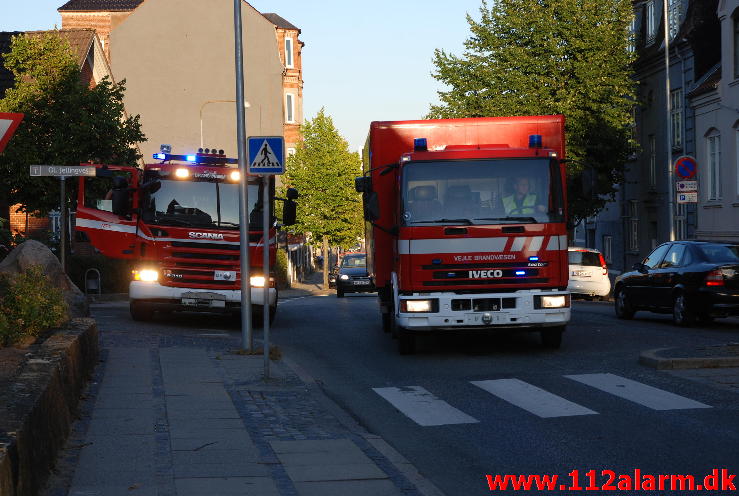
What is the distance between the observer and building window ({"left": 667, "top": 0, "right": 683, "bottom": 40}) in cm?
3978

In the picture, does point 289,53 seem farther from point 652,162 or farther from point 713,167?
point 713,167

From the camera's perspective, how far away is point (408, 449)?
8562 mm

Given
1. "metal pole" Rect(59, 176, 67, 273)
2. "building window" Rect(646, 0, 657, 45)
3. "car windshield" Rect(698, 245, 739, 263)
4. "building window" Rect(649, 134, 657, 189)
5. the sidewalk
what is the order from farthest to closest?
"building window" Rect(649, 134, 657, 189)
"building window" Rect(646, 0, 657, 45)
"metal pole" Rect(59, 176, 67, 273)
"car windshield" Rect(698, 245, 739, 263)
the sidewalk

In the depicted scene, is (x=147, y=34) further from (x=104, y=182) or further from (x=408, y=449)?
(x=408, y=449)

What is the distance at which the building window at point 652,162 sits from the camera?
144 ft

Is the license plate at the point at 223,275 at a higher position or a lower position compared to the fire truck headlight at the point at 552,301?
higher

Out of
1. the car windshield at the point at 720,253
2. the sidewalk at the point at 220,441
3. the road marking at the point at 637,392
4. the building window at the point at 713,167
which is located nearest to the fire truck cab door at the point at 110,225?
the sidewalk at the point at 220,441

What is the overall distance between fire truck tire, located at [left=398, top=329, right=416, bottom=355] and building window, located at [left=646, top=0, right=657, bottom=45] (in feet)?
100

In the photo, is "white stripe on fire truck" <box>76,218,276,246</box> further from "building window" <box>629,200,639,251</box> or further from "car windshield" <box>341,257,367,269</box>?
"car windshield" <box>341,257,367,269</box>

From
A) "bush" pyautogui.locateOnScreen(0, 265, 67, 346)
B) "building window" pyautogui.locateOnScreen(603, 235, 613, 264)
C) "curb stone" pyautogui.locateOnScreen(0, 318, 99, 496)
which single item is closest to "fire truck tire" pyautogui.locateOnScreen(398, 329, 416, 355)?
"bush" pyautogui.locateOnScreen(0, 265, 67, 346)

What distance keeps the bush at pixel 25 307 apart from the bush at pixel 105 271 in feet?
73.8

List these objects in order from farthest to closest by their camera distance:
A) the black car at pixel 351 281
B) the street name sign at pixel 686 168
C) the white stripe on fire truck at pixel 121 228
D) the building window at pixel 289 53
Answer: the building window at pixel 289 53 < the black car at pixel 351 281 < the street name sign at pixel 686 168 < the white stripe on fire truck at pixel 121 228

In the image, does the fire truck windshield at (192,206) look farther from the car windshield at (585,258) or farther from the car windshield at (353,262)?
the car windshield at (353,262)

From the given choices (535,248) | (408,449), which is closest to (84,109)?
(535,248)
